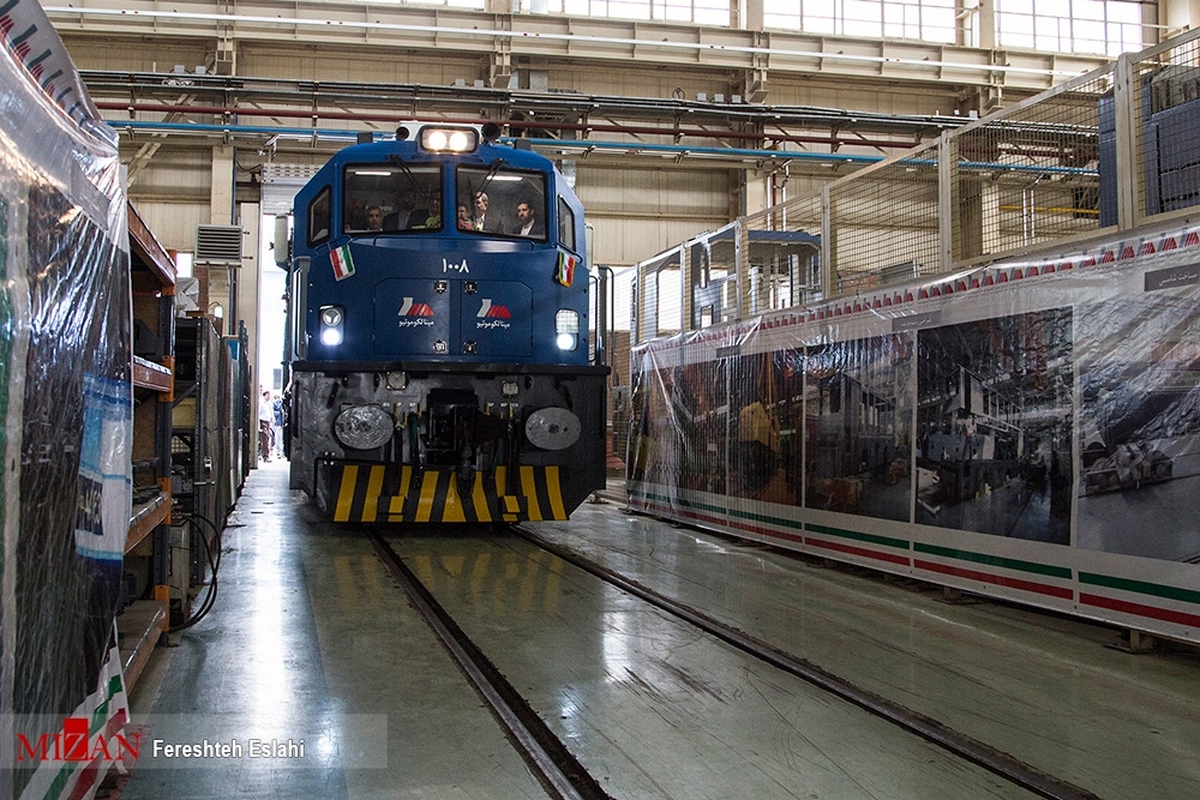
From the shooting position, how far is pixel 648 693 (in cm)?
A: 348

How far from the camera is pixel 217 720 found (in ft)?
10.2

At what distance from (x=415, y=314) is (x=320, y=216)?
1.24 meters

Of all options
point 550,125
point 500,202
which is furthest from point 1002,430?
point 550,125

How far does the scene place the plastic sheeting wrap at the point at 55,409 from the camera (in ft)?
4.91

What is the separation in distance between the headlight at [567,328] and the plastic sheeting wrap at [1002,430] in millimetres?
1291

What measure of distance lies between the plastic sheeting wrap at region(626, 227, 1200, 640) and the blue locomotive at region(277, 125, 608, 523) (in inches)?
59.3

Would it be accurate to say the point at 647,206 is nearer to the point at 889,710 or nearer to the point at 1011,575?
the point at 1011,575

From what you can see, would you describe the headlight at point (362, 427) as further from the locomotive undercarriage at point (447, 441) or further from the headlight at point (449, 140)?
the headlight at point (449, 140)

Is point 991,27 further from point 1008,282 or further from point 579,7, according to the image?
point 1008,282

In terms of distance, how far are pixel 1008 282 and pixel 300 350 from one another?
183 inches

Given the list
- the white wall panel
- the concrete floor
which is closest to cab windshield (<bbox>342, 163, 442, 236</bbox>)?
the concrete floor

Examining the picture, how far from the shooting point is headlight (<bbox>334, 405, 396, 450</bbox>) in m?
6.82

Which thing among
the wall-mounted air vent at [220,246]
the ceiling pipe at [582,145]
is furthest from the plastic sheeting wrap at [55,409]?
the wall-mounted air vent at [220,246]
